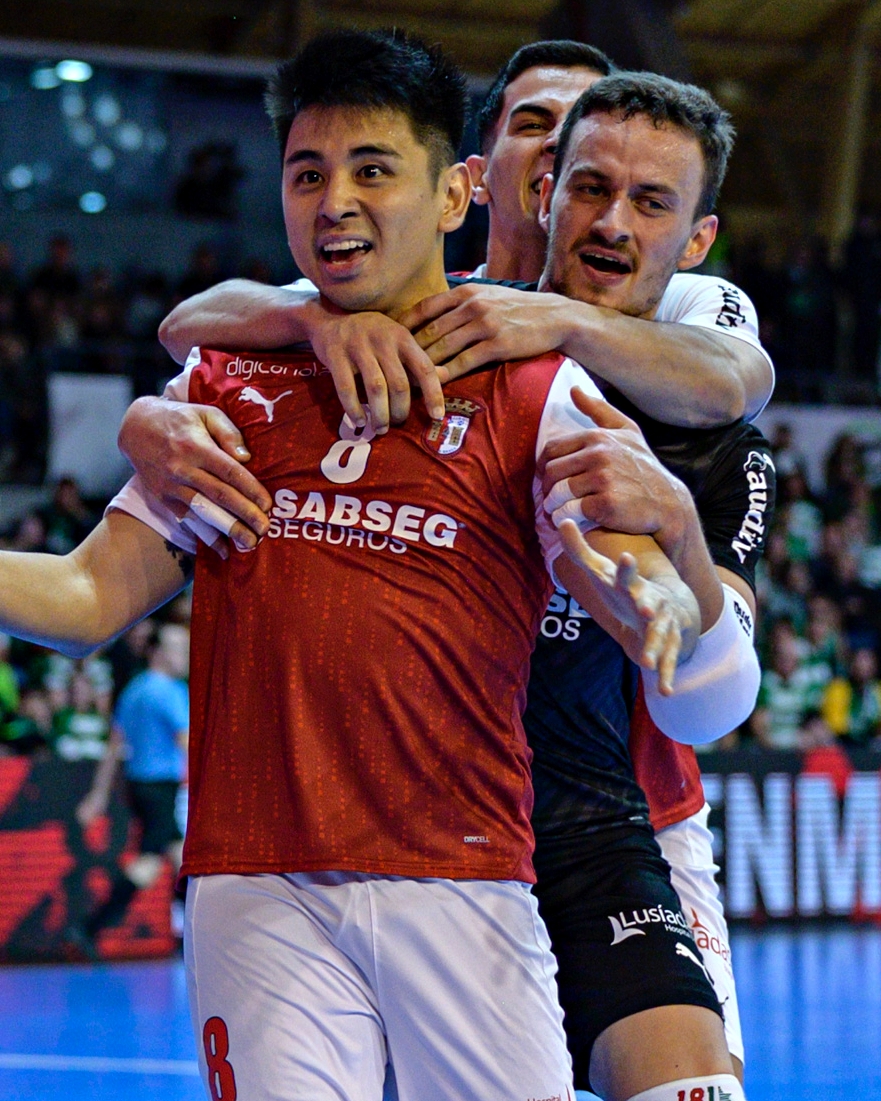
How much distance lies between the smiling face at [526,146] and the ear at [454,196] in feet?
3.21

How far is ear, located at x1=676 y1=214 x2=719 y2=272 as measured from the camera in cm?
319

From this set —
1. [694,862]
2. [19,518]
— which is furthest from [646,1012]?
[19,518]

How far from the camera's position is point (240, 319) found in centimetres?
276

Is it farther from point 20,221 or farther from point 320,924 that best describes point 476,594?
point 20,221

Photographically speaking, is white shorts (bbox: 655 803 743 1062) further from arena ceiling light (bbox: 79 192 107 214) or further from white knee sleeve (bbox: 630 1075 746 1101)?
arena ceiling light (bbox: 79 192 107 214)

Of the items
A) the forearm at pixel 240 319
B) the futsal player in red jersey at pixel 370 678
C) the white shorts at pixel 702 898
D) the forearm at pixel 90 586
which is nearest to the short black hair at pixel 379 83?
the futsal player in red jersey at pixel 370 678

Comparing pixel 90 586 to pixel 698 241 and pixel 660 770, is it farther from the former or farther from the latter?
pixel 698 241

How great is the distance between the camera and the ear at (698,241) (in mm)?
3186

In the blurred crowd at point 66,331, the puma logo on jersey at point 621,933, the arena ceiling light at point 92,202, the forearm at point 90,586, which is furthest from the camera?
the arena ceiling light at point 92,202

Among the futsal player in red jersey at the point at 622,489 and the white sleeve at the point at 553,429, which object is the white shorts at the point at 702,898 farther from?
the white sleeve at the point at 553,429

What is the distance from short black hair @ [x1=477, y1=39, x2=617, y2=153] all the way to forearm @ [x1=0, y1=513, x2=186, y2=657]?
188cm

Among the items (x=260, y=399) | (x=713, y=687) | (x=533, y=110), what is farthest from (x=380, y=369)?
(x=533, y=110)

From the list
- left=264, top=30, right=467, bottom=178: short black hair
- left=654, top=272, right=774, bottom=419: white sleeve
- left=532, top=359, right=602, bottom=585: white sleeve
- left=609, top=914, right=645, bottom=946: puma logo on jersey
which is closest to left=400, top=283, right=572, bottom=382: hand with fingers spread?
left=532, top=359, right=602, bottom=585: white sleeve

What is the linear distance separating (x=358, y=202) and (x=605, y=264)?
73cm
